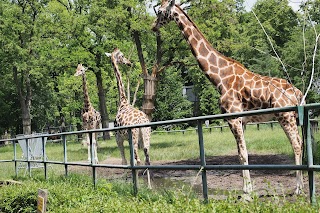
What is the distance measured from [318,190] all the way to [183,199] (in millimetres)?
1437

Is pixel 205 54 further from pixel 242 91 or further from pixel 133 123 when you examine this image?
pixel 133 123

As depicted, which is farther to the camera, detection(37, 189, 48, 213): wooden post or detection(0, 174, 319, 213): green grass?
detection(37, 189, 48, 213): wooden post

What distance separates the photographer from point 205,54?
8.27 meters

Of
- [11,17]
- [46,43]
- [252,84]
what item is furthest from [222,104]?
[11,17]

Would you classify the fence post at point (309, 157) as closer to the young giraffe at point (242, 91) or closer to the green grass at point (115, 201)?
the green grass at point (115, 201)

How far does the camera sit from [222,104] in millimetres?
7363

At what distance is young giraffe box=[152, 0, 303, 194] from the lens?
693 centimetres

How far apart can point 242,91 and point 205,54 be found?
1181 mm

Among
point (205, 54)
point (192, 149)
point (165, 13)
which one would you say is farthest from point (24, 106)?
point (205, 54)

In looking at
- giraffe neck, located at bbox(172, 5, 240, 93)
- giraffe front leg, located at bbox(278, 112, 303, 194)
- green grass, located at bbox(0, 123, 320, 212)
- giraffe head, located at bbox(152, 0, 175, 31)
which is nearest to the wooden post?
green grass, located at bbox(0, 123, 320, 212)

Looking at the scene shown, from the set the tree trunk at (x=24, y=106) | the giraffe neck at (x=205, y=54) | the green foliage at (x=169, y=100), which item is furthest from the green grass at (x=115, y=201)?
the green foliage at (x=169, y=100)

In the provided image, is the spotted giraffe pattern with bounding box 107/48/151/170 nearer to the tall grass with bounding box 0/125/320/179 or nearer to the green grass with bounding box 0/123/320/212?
the green grass with bounding box 0/123/320/212

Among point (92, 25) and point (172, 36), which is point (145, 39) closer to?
point (172, 36)

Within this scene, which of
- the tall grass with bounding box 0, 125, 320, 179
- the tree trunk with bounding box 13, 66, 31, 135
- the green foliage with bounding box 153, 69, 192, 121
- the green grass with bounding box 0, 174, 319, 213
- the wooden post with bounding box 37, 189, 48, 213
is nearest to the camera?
the green grass with bounding box 0, 174, 319, 213
